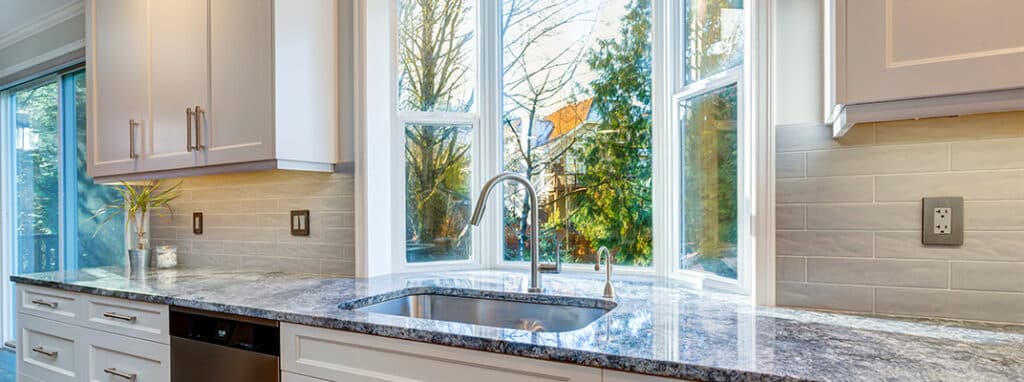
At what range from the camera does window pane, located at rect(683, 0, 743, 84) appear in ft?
5.49

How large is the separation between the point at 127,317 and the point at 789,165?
2.15m

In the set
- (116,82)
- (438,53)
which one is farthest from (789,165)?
(116,82)

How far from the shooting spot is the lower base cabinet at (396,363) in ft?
3.68

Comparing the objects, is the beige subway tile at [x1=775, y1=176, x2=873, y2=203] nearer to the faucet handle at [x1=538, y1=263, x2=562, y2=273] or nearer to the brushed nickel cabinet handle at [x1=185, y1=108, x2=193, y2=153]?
the faucet handle at [x1=538, y1=263, x2=562, y2=273]

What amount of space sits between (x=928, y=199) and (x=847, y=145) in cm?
21

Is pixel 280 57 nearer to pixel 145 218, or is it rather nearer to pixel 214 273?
pixel 214 273

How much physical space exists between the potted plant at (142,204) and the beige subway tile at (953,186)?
2.94 meters

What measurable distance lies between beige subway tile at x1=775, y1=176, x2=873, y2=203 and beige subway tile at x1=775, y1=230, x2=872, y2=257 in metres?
0.08

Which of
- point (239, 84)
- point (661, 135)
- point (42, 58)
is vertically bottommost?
point (661, 135)

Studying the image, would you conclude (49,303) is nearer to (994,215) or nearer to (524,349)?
(524,349)

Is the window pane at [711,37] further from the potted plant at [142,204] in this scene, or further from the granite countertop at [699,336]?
the potted plant at [142,204]

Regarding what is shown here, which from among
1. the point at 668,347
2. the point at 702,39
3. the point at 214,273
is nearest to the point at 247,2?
the point at 214,273

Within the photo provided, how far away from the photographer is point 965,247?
1280mm

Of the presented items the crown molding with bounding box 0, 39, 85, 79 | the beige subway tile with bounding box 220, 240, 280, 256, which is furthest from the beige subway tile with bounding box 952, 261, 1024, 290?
the crown molding with bounding box 0, 39, 85, 79
